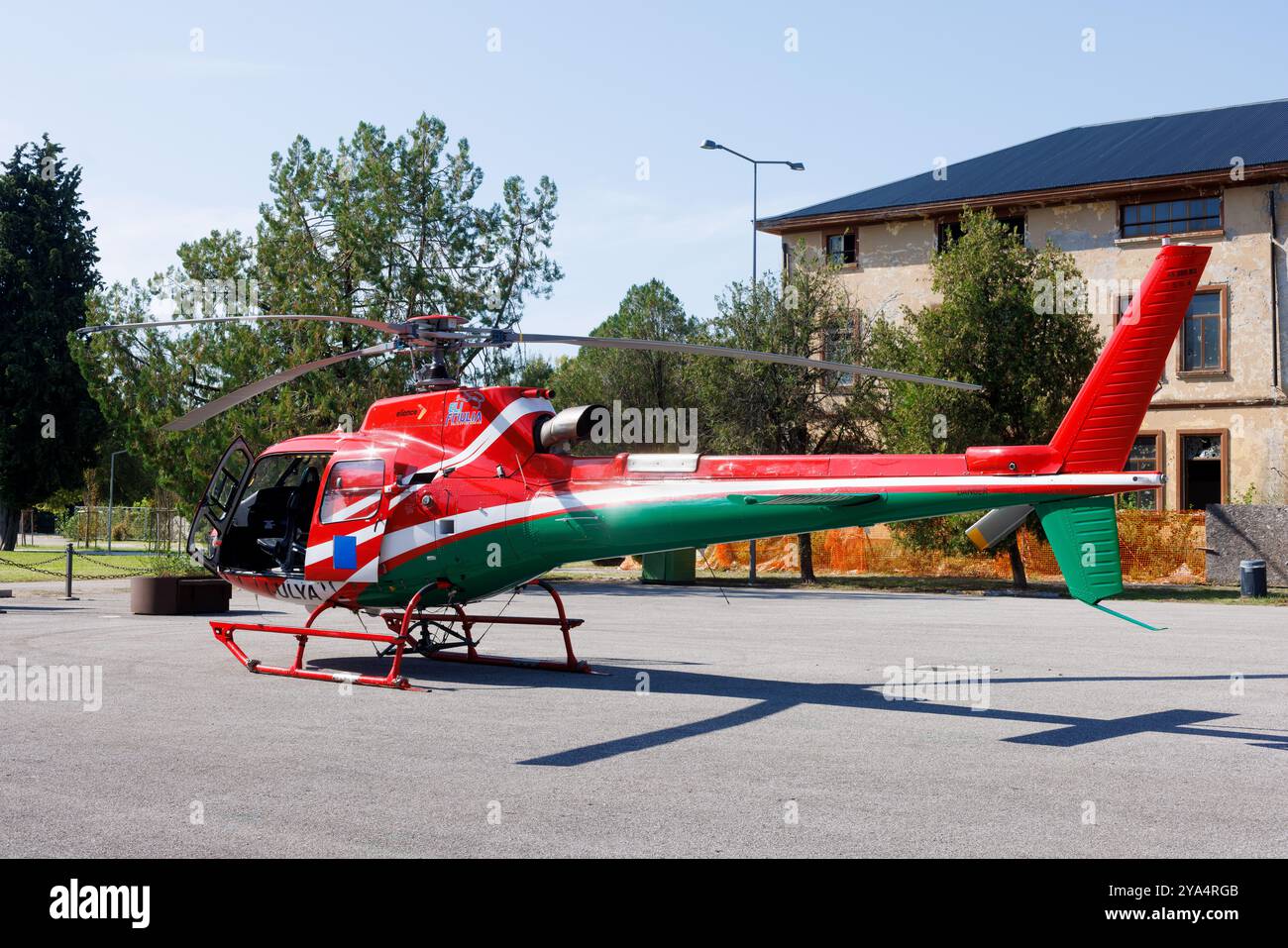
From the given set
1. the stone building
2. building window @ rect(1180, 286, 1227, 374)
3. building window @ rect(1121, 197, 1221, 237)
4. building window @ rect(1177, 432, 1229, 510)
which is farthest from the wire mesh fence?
building window @ rect(1180, 286, 1227, 374)

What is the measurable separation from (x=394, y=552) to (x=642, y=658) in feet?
12.0

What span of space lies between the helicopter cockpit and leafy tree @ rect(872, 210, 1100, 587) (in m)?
20.7

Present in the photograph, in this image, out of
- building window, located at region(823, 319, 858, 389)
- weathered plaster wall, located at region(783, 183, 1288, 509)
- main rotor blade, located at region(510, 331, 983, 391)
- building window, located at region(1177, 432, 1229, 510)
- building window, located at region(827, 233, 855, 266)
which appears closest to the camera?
main rotor blade, located at region(510, 331, 983, 391)

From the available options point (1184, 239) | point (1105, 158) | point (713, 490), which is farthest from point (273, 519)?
point (1105, 158)

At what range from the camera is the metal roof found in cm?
3594

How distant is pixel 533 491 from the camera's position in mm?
11797

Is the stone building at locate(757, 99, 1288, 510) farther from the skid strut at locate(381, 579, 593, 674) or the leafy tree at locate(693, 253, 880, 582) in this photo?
the skid strut at locate(381, 579, 593, 674)

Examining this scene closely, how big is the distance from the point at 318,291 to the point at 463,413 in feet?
62.8

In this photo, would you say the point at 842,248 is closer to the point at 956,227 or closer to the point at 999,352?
the point at 956,227

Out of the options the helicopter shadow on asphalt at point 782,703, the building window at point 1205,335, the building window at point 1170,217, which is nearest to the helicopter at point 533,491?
the helicopter shadow on asphalt at point 782,703
